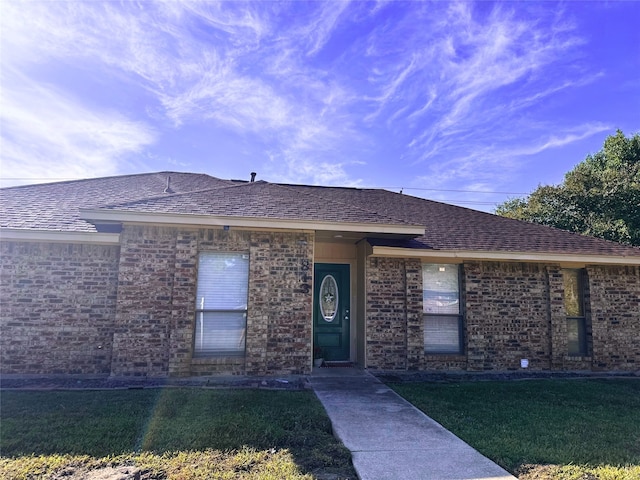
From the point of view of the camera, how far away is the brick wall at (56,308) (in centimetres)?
723

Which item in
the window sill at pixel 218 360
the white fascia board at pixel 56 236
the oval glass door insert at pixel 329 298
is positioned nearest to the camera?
the white fascia board at pixel 56 236

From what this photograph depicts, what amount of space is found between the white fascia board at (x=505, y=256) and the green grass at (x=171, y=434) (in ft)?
12.2

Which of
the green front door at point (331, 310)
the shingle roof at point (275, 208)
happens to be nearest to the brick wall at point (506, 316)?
the shingle roof at point (275, 208)

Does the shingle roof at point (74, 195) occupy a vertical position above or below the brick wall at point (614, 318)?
above

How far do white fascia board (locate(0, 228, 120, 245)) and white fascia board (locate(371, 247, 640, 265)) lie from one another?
206 inches

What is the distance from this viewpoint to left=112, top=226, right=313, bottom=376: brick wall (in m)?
7.24

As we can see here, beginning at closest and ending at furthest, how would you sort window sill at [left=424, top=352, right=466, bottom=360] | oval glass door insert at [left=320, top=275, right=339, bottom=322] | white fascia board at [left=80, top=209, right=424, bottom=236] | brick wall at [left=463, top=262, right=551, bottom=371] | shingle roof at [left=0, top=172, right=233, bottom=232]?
white fascia board at [left=80, top=209, right=424, bottom=236] < shingle roof at [left=0, top=172, right=233, bottom=232] < window sill at [left=424, top=352, right=466, bottom=360] < brick wall at [left=463, top=262, right=551, bottom=371] < oval glass door insert at [left=320, top=275, right=339, bottom=322]

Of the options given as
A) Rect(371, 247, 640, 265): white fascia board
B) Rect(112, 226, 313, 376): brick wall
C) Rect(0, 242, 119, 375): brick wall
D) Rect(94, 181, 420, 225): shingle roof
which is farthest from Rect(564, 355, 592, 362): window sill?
Rect(0, 242, 119, 375): brick wall

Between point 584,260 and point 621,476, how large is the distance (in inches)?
257

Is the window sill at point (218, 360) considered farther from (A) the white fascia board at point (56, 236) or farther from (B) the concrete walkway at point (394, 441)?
(A) the white fascia board at point (56, 236)

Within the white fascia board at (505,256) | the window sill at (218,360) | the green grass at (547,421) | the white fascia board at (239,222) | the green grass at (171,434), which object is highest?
the white fascia board at (239,222)

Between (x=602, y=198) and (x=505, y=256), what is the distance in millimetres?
13868

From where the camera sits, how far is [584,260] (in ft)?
30.1

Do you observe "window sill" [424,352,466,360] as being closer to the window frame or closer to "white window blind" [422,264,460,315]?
"white window blind" [422,264,460,315]
